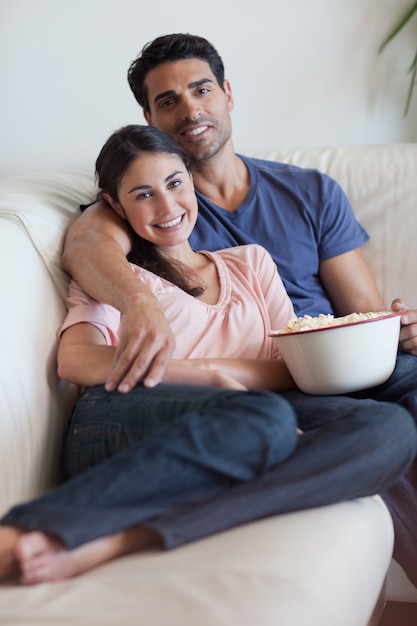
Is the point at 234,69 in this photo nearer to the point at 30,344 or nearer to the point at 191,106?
the point at 191,106

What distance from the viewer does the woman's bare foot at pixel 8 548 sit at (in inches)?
43.6

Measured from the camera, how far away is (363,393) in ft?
5.70

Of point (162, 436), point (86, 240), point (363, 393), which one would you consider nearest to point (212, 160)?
point (86, 240)

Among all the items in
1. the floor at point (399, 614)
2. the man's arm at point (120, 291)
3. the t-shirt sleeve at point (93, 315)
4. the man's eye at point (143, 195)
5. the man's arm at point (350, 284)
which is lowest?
the floor at point (399, 614)

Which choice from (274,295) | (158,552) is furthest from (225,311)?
(158,552)

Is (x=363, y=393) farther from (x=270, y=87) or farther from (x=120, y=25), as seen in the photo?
(x=120, y=25)

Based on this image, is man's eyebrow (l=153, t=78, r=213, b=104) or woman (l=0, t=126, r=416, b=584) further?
man's eyebrow (l=153, t=78, r=213, b=104)

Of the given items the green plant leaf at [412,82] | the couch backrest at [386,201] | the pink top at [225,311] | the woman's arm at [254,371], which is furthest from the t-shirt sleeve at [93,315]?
the green plant leaf at [412,82]

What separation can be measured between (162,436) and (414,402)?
1.89ft

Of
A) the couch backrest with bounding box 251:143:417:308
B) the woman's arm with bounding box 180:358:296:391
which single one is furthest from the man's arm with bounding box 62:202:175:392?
the couch backrest with bounding box 251:143:417:308

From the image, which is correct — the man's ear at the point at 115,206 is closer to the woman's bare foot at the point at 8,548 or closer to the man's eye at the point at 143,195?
the man's eye at the point at 143,195

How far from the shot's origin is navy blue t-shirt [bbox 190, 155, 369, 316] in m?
2.02

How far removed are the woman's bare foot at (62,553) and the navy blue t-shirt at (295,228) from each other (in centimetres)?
94

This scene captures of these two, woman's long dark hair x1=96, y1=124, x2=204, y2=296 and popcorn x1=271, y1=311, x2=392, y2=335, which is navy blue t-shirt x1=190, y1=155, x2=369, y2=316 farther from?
popcorn x1=271, y1=311, x2=392, y2=335
